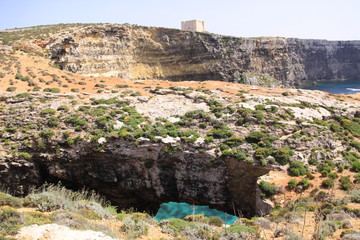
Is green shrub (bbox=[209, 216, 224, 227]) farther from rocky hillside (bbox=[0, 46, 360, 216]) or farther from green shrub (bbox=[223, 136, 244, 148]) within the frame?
green shrub (bbox=[223, 136, 244, 148])

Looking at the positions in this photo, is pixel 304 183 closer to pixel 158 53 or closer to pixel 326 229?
pixel 326 229

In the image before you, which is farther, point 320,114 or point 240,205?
point 320,114

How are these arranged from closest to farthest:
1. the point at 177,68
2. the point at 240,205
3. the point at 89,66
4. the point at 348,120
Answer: the point at 240,205, the point at 348,120, the point at 89,66, the point at 177,68

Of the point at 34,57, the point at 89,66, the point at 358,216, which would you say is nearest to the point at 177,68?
the point at 89,66

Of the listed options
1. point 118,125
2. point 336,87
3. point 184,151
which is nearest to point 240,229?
point 184,151

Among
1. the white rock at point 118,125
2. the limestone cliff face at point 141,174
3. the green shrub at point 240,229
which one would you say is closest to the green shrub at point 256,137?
the limestone cliff face at point 141,174

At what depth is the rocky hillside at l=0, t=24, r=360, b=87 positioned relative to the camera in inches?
2056

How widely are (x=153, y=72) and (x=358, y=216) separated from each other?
177 ft

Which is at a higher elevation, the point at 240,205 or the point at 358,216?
the point at 358,216

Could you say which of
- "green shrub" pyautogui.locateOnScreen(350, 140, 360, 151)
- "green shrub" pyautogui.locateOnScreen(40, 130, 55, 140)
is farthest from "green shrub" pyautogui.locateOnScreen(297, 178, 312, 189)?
"green shrub" pyautogui.locateOnScreen(40, 130, 55, 140)

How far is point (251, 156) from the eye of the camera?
24.9 meters

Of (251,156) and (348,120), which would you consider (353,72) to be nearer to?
(348,120)

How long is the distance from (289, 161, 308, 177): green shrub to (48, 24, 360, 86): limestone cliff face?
42.2m

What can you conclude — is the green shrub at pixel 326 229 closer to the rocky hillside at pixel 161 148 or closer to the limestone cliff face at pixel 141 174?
the rocky hillside at pixel 161 148
